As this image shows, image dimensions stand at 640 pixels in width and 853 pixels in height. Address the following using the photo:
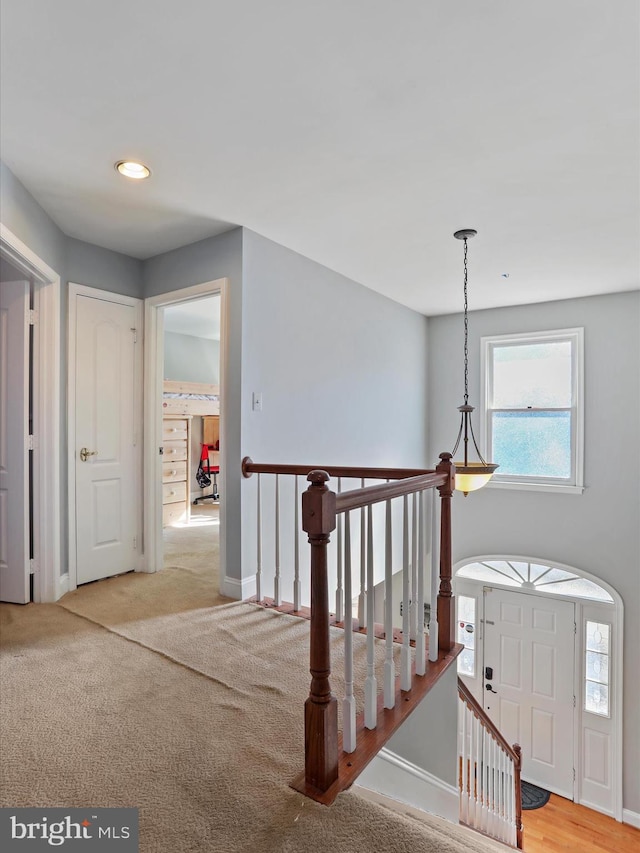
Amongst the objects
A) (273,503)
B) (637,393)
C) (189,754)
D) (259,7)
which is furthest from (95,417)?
(637,393)

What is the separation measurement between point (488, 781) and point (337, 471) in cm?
251

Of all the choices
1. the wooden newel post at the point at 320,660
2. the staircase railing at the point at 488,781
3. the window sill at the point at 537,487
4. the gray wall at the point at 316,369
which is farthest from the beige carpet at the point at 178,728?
the window sill at the point at 537,487

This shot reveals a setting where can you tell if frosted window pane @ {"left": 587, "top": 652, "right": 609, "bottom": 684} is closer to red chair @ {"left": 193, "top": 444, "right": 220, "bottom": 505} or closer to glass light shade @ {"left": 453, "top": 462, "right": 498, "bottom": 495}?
glass light shade @ {"left": 453, "top": 462, "right": 498, "bottom": 495}

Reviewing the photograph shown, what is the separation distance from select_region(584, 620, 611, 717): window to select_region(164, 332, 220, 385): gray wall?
5.29 meters

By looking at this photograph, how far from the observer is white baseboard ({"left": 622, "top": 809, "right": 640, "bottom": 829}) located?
14.6ft

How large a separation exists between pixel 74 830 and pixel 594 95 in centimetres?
299

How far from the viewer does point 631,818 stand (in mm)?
4484

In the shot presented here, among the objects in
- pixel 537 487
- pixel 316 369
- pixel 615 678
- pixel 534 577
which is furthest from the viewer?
pixel 534 577

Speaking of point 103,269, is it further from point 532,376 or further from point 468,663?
point 468,663

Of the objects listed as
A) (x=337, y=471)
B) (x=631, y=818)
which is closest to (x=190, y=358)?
(x=337, y=471)

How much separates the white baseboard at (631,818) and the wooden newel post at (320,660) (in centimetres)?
489

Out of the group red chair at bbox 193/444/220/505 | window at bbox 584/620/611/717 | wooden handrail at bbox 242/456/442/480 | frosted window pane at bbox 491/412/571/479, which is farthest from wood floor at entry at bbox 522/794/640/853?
red chair at bbox 193/444/220/505

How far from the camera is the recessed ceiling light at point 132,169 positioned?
2320mm

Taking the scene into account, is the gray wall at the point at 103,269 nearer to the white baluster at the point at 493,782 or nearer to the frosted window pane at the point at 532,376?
the frosted window pane at the point at 532,376
